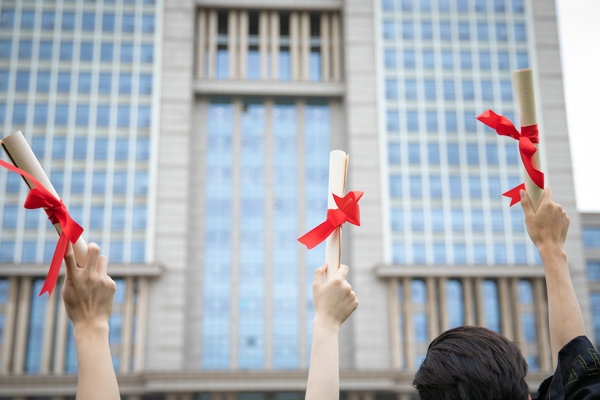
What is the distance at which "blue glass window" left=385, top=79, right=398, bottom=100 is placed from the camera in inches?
1404

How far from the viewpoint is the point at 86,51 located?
3566 centimetres

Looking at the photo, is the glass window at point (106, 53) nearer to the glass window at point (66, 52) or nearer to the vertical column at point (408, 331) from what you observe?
the glass window at point (66, 52)

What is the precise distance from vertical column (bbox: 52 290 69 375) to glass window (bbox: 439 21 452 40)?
80.8 feet

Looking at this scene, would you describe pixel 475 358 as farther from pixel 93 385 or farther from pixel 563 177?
pixel 563 177

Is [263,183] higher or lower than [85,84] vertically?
lower

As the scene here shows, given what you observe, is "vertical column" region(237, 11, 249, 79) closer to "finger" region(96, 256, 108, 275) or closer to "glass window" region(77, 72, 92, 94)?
"glass window" region(77, 72, 92, 94)

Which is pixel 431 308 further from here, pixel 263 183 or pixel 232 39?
pixel 232 39

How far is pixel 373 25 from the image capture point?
120 ft

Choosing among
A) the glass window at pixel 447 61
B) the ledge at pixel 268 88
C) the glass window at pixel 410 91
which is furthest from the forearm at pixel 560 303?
the glass window at pixel 447 61

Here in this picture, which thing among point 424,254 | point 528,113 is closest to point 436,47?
point 424,254

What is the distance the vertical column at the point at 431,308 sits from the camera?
3312 cm

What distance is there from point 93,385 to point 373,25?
3649cm

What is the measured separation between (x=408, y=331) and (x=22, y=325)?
1911 cm

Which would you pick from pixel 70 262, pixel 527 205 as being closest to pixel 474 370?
pixel 527 205
